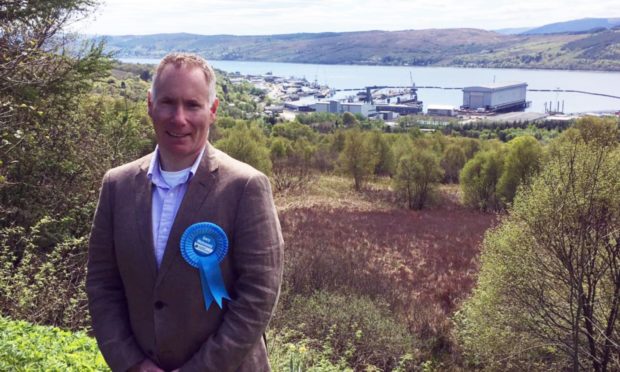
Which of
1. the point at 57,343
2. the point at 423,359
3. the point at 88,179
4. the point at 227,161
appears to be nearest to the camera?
the point at 227,161

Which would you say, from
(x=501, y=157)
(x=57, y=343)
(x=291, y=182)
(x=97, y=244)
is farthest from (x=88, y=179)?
(x=501, y=157)

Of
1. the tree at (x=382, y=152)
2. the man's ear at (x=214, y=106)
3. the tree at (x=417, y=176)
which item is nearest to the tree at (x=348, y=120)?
the tree at (x=382, y=152)

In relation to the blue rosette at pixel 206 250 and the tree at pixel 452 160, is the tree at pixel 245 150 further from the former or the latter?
the blue rosette at pixel 206 250

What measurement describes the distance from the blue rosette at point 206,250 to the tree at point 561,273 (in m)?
11.1

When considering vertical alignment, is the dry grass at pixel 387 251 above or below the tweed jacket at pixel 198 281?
below

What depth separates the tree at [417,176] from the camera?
36.2 meters

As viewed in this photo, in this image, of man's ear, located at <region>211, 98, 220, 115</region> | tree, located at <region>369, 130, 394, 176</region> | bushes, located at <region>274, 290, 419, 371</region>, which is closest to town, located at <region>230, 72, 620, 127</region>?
tree, located at <region>369, 130, 394, 176</region>

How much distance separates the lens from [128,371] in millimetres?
1923

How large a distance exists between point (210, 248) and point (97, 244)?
492 millimetres

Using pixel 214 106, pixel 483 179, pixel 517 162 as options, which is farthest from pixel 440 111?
pixel 214 106

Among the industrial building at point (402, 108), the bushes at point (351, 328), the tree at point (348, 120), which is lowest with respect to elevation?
the industrial building at point (402, 108)

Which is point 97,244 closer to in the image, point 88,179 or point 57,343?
point 57,343

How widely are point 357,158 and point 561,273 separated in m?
29.1

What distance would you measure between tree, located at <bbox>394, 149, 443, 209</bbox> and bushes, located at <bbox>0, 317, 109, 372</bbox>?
109 feet
